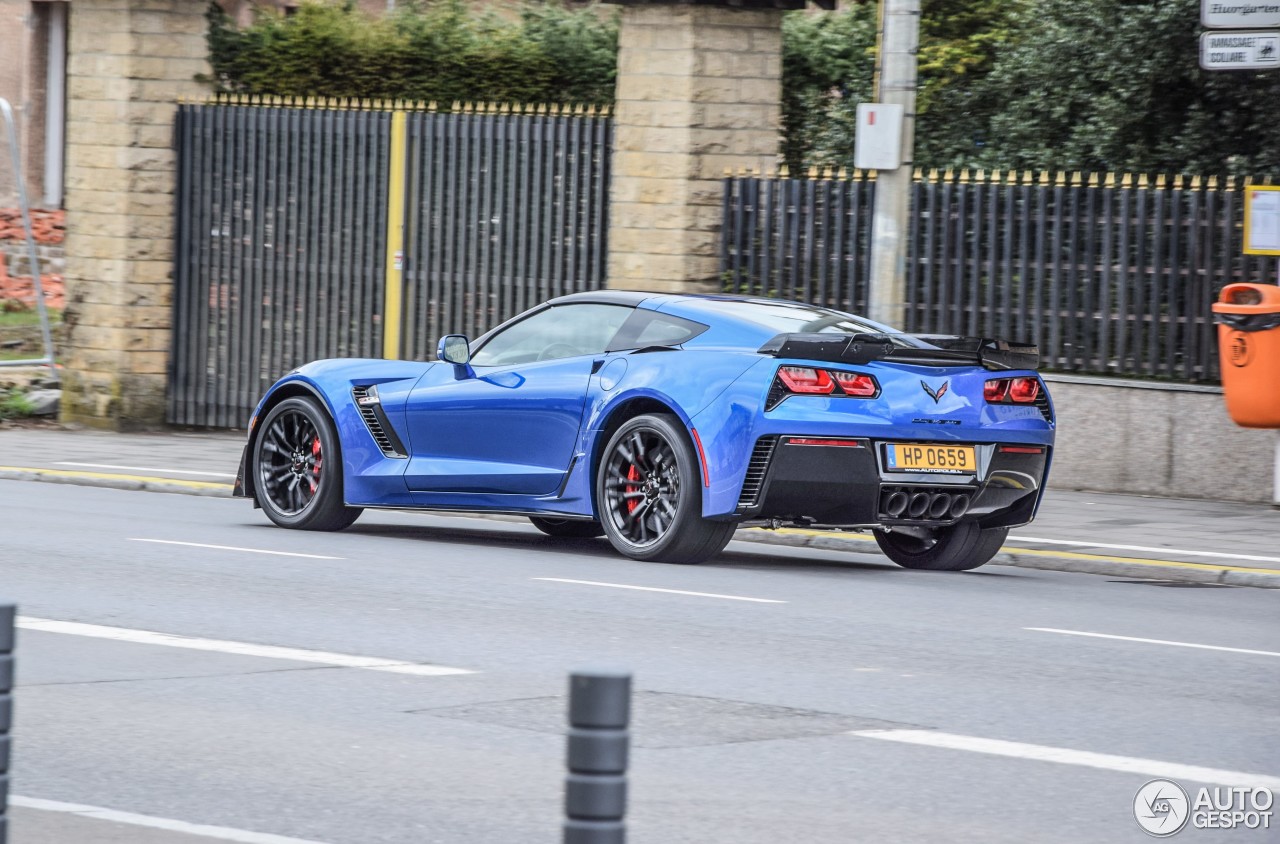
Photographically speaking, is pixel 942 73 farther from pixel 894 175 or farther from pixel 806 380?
pixel 806 380

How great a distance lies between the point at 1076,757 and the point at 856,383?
4188 millimetres

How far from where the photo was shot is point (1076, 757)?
245 inches

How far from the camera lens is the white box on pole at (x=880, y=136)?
13.8 metres

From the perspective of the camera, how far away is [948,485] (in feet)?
34.5

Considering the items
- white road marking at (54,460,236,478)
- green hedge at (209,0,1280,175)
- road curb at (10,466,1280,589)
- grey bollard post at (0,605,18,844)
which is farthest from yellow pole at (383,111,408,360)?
grey bollard post at (0,605,18,844)

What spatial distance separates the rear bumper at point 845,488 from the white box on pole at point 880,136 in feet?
12.0

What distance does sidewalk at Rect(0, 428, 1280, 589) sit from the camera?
1195 centimetres

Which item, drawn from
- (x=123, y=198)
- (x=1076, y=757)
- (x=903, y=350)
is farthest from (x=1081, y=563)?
(x=123, y=198)

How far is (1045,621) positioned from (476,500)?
3416 millimetres

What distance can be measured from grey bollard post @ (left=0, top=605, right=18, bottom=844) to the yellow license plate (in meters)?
6.49

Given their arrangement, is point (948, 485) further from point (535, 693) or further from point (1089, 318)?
point (1089, 318)

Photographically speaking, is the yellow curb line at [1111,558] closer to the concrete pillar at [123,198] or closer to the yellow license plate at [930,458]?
the yellow license plate at [930,458]

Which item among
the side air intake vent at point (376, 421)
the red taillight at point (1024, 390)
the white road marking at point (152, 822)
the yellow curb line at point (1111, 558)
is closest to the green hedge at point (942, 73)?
the yellow curb line at point (1111, 558)

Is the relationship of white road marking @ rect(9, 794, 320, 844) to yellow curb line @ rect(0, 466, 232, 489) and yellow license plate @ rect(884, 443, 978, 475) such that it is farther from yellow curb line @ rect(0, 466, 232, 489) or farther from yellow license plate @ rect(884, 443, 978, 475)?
yellow curb line @ rect(0, 466, 232, 489)
